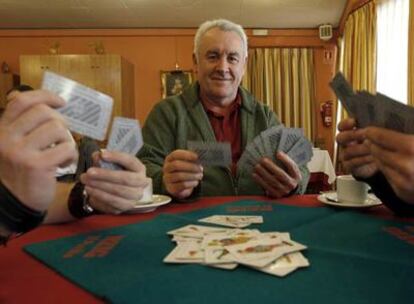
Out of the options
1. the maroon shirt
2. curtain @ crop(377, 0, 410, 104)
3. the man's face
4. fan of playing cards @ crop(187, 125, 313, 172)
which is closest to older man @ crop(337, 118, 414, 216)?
fan of playing cards @ crop(187, 125, 313, 172)

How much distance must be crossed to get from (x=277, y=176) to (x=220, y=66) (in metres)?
0.93

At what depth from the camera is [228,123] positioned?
7.00 ft

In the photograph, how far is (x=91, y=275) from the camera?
673 millimetres

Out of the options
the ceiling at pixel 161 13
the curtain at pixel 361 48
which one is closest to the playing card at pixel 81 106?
the curtain at pixel 361 48

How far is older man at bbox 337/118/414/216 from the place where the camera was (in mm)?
806

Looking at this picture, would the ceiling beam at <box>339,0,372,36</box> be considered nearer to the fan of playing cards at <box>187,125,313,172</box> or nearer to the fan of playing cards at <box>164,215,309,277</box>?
the fan of playing cards at <box>187,125,313,172</box>

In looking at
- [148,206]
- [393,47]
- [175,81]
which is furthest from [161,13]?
[148,206]

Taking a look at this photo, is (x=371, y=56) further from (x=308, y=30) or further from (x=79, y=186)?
(x=79, y=186)

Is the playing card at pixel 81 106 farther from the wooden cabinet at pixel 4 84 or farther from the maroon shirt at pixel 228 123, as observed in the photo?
the wooden cabinet at pixel 4 84

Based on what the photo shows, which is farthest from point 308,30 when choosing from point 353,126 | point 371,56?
point 353,126

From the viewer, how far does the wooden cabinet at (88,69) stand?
5.78 m

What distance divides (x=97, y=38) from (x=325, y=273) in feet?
20.4

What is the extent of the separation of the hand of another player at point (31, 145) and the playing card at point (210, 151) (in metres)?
0.73

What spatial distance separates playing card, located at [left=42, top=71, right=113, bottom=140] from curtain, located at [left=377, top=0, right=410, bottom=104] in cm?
377
